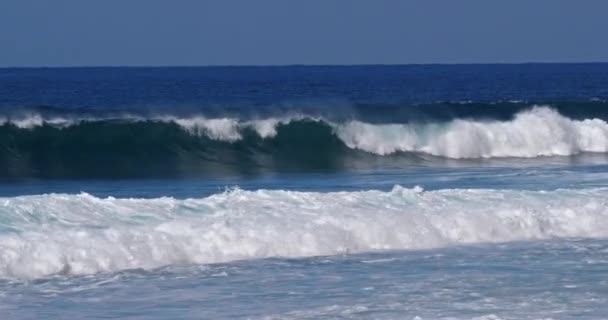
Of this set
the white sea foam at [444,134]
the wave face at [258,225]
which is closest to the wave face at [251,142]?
the white sea foam at [444,134]

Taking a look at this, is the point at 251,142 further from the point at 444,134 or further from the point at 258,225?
the point at 258,225

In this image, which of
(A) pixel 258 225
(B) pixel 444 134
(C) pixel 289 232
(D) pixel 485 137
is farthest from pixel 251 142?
(C) pixel 289 232

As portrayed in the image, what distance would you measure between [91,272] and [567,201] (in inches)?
253

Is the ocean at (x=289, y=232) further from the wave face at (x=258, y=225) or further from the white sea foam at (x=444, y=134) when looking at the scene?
the white sea foam at (x=444, y=134)

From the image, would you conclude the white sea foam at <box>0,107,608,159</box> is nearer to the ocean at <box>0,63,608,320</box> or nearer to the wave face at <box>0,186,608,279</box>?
the ocean at <box>0,63,608,320</box>

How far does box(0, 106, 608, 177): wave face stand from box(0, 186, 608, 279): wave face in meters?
7.54

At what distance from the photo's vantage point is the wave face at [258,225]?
12.7 metres

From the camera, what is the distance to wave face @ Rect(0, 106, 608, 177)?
77.7 ft

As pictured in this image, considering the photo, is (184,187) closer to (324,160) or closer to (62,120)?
(324,160)

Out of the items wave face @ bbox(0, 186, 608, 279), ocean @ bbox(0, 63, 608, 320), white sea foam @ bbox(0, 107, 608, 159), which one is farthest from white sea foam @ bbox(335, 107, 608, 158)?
wave face @ bbox(0, 186, 608, 279)

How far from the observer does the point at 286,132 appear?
2812cm

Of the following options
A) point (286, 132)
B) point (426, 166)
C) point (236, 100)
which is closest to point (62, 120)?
point (286, 132)

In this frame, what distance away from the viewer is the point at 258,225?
1389 centimetres

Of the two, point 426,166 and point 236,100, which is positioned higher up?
point 236,100
